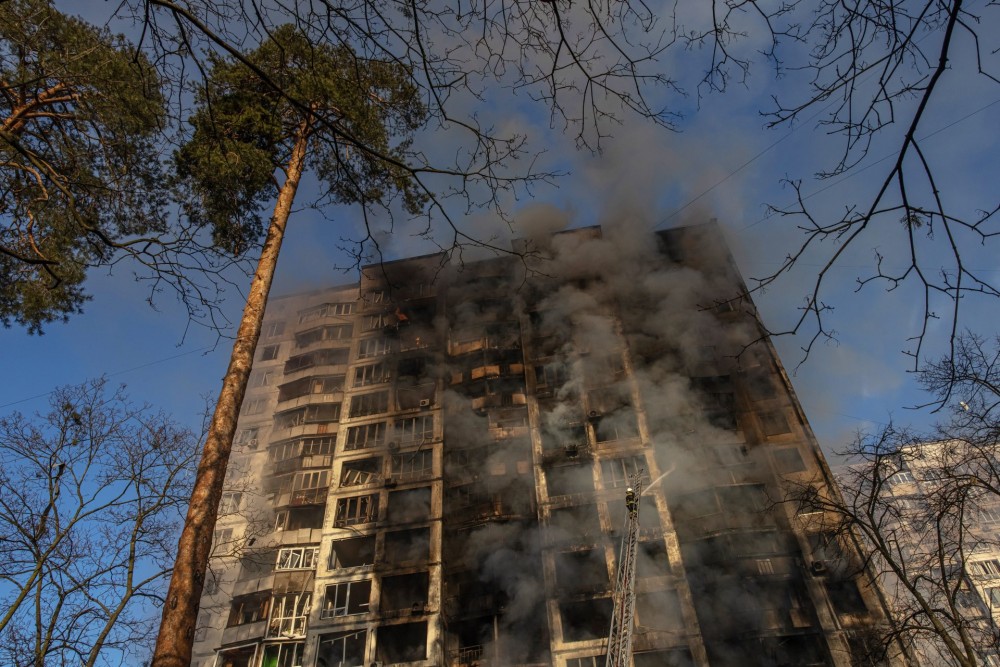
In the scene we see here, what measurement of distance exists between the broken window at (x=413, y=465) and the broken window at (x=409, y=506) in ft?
2.92

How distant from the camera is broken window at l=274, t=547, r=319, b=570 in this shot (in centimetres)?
2978

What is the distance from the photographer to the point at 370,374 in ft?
127

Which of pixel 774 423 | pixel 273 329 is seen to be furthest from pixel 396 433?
pixel 774 423

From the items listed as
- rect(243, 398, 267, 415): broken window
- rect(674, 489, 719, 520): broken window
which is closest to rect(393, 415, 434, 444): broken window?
rect(243, 398, 267, 415): broken window

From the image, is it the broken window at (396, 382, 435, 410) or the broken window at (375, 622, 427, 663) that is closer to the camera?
the broken window at (375, 622, 427, 663)

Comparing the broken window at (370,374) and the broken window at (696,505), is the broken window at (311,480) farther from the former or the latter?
the broken window at (696,505)

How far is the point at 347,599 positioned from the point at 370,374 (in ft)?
49.2

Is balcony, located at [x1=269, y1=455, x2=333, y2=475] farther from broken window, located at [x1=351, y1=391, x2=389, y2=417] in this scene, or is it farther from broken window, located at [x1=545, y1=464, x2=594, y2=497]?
broken window, located at [x1=545, y1=464, x2=594, y2=497]

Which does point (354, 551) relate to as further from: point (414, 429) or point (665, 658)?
point (665, 658)

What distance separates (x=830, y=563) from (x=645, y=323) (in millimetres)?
17825

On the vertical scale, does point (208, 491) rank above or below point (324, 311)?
below

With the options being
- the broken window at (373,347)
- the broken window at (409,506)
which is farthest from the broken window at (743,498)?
the broken window at (373,347)

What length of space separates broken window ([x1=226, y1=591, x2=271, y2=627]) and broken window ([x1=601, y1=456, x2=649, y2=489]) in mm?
19481

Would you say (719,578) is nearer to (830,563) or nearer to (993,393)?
(830,563)
